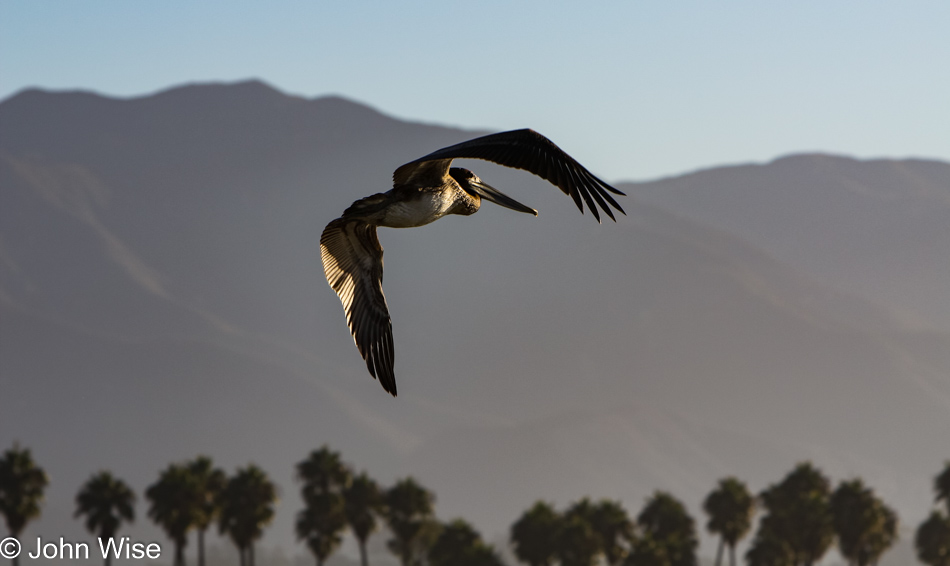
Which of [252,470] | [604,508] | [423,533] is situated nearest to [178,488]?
[252,470]

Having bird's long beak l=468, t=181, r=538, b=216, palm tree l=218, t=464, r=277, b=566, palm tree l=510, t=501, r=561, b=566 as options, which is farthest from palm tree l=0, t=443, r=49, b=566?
bird's long beak l=468, t=181, r=538, b=216

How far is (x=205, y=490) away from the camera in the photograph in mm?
74062

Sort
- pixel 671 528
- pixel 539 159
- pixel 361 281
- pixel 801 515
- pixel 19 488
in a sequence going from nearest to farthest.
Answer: pixel 539 159, pixel 361 281, pixel 19 488, pixel 801 515, pixel 671 528

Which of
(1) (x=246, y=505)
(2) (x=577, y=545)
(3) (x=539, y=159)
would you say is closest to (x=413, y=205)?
(3) (x=539, y=159)

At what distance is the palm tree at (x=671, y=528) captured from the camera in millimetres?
74438

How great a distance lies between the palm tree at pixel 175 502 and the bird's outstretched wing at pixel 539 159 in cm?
6577

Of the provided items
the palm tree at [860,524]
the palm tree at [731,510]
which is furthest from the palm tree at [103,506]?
the palm tree at [860,524]

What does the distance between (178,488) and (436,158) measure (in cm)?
6625

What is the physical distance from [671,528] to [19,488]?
41476 mm

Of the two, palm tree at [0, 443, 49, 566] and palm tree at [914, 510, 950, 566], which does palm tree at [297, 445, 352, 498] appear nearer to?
palm tree at [0, 443, 49, 566]

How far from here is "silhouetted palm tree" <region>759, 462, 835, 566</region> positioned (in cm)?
7344

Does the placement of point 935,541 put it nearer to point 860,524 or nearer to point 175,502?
point 860,524

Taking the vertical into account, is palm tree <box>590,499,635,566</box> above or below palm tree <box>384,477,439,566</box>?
below

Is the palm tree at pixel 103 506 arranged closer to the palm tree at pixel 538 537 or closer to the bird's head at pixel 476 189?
the palm tree at pixel 538 537
